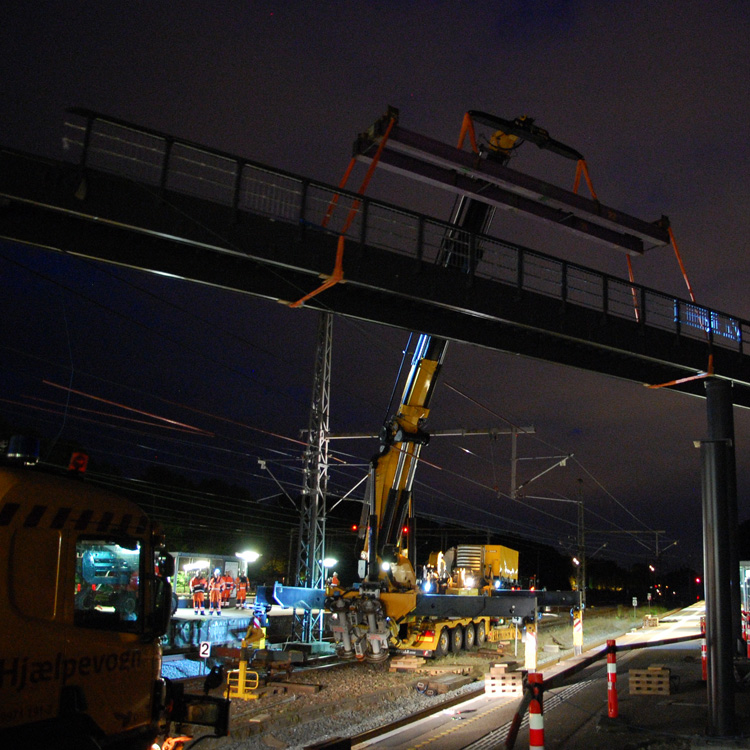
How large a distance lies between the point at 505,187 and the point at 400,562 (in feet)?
37.1

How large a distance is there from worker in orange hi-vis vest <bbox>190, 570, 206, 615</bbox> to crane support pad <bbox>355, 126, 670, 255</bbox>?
1977cm

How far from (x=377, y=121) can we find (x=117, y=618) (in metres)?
6.75

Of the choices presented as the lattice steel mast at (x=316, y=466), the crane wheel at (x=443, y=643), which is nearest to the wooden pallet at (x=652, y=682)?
the crane wheel at (x=443, y=643)

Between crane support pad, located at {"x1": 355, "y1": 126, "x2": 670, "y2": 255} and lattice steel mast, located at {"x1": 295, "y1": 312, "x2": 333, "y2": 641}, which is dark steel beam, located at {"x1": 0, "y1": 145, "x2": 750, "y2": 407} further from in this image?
lattice steel mast, located at {"x1": 295, "y1": 312, "x2": 333, "y2": 641}

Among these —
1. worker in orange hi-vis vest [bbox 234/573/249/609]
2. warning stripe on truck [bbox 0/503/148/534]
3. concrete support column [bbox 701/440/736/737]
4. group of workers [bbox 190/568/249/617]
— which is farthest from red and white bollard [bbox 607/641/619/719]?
worker in orange hi-vis vest [bbox 234/573/249/609]

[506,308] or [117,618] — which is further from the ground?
[506,308]

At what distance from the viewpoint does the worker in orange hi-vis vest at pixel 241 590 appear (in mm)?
30984

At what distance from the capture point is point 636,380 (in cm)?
1278

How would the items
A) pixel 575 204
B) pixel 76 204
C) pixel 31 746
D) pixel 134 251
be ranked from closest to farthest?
pixel 31 746 < pixel 76 204 < pixel 134 251 < pixel 575 204

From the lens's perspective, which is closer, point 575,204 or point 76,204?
point 76,204

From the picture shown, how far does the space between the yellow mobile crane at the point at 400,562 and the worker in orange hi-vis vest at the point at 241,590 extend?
1262cm

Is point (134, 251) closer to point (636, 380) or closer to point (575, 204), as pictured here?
point (575, 204)

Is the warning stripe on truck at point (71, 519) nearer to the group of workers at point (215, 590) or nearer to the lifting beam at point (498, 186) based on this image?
the lifting beam at point (498, 186)

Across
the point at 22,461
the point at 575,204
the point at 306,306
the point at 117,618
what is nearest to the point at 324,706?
the point at 306,306
